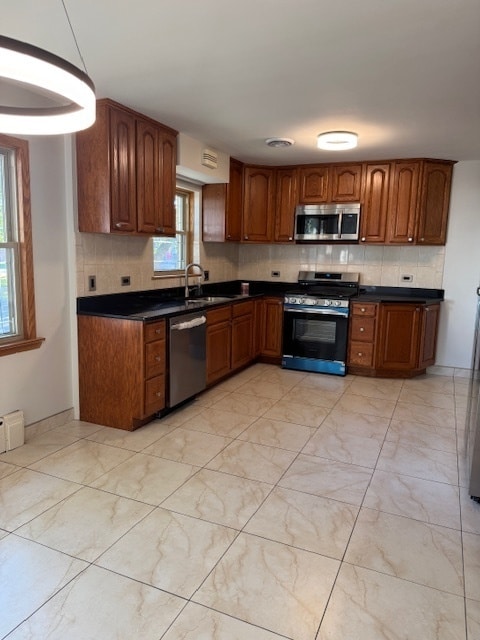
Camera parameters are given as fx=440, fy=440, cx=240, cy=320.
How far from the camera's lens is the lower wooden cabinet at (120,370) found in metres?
3.25

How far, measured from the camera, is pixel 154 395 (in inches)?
134

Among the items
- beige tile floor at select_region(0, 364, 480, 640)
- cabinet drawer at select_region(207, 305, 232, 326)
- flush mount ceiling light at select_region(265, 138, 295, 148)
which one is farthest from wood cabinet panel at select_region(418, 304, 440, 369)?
flush mount ceiling light at select_region(265, 138, 295, 148)

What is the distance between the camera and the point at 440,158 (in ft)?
15.4

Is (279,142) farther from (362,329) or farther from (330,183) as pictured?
(362,329)

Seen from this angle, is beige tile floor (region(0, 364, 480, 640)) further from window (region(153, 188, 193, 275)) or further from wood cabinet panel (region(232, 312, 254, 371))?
window (region(153, 188, 193, 275))

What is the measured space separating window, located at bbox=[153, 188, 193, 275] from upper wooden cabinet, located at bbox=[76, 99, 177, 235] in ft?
2.86

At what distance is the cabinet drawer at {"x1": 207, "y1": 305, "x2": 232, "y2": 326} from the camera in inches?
164

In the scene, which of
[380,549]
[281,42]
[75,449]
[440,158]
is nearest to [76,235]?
[75,449]

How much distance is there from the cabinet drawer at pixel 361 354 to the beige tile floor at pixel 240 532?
4.25 ft

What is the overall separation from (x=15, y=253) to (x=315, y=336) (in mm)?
3235

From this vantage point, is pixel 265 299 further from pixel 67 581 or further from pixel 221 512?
pixel 67 581

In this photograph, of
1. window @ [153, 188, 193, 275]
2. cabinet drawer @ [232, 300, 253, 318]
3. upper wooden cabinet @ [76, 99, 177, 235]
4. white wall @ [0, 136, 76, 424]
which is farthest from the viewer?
cabinet drawer @ [232, 300, 253, 318]

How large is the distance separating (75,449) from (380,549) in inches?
79.6

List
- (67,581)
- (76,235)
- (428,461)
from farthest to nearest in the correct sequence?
(76,235) < (428,461) < (67,581)
